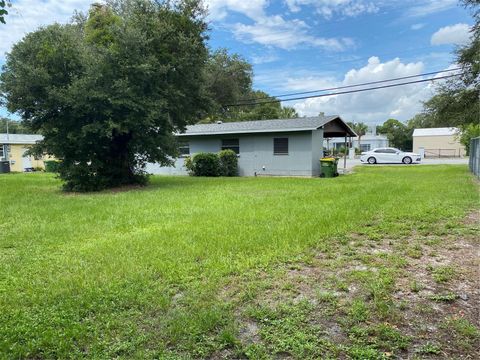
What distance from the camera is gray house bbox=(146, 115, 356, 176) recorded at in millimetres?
18266

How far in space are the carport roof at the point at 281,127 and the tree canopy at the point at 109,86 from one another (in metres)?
3.56

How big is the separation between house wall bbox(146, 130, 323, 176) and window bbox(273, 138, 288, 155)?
16cm

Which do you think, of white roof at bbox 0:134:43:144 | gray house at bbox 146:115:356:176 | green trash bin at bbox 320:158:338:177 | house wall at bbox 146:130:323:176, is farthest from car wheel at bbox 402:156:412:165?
white roof at bbox 0:134:43:144

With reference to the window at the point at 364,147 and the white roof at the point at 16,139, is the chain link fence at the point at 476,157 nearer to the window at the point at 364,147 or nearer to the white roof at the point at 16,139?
the white roof at the point at 16,139

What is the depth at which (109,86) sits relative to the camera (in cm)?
1216

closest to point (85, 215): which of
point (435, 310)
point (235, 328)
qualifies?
point (235, 328)

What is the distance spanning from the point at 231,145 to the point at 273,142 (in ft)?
8.68

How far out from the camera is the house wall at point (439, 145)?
47912mm

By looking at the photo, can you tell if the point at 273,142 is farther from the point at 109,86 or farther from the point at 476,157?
the point at 109,86

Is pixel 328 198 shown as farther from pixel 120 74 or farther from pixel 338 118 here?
pixel 338 118

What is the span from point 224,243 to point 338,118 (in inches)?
625

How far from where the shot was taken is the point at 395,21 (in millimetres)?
15875

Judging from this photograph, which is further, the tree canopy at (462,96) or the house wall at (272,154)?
the house wall at (272,154)

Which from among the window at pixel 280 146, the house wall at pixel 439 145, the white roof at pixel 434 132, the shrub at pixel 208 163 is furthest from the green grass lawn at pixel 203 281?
the white roof at pixel 434 132
